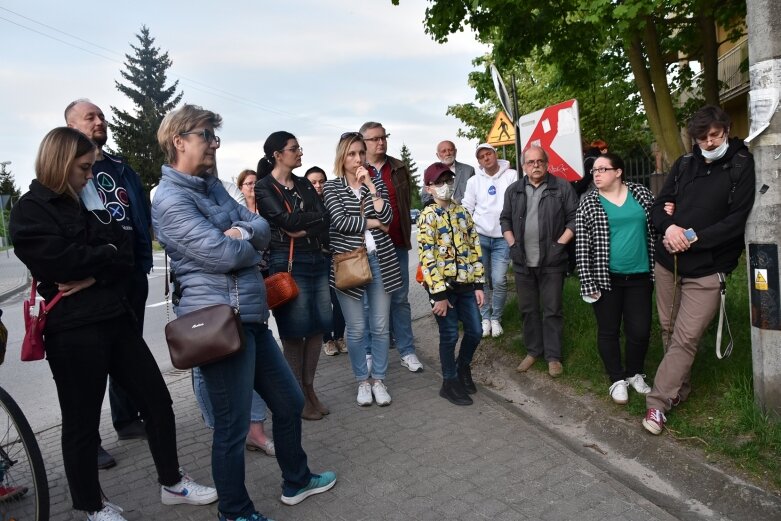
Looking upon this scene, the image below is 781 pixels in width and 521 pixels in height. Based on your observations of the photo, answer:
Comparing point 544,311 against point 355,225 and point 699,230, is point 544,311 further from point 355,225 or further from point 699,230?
point 355,225

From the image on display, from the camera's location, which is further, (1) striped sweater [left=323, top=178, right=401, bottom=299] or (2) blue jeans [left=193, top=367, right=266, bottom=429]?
(1) striped sweater [left=323, top=178, right=401, bottom=299]

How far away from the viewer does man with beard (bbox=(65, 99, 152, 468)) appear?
4070 millimetres

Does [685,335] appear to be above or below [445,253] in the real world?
below

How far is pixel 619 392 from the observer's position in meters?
4.52

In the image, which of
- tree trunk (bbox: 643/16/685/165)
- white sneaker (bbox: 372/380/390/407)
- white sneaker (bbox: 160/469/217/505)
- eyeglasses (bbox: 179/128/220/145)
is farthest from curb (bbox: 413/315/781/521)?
tree trunk (bbox: 643/16/685/165)

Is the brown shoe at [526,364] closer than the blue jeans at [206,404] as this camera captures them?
No

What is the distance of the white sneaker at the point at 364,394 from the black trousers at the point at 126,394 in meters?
1.64

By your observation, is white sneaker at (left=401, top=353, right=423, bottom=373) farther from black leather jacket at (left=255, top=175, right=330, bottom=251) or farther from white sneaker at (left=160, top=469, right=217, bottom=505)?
white sneaker at (left=160, top=469, right=217, bottom=505)

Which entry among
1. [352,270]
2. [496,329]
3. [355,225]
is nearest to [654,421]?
[352,270]

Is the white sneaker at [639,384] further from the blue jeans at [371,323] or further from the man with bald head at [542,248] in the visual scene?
the blue jeans at [371,323]

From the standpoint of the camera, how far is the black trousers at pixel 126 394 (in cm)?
425

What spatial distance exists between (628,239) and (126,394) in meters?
3.71

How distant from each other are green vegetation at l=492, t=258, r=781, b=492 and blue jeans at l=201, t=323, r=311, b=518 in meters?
2.41

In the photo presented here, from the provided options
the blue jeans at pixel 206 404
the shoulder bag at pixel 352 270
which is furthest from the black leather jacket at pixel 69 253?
the shoulder bag at pixel 352 270
